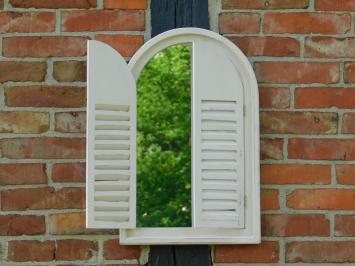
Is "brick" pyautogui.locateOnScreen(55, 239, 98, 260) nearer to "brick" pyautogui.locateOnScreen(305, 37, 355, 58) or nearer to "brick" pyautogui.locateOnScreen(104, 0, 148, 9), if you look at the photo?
"brick" pyautogui.locateOnScreen(104, 0, 148, 9)

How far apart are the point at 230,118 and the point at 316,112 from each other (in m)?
0.26

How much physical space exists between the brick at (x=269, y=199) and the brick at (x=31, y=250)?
619 millimetres

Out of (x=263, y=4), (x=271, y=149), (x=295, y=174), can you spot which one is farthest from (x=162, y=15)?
(x=295, y=174)

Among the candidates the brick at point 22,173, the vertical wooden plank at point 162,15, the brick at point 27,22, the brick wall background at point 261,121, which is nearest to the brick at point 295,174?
the brick wall background at point 261,121

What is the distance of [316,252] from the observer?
2.11 m

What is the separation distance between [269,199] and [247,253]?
0.17 meters

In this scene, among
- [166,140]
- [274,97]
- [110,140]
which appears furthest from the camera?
[166,140]

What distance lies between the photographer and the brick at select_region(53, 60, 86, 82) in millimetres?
2096

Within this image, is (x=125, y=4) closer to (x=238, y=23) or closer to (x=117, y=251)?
(x=238, y=23)

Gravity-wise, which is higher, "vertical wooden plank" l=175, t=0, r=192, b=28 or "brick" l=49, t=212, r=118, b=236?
"vertical wooden plank" l=175, t=0, r=192, b=28

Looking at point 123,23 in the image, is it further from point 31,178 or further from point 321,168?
point 321,168

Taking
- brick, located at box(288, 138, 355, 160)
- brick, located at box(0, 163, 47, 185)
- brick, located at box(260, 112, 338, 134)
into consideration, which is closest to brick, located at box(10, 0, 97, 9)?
brick, located at box(0, 163, 47, 185)

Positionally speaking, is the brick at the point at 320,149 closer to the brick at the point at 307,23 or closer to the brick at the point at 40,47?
the brick at the point at 307,23

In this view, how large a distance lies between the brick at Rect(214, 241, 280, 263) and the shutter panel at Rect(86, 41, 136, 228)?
277 millimetres
